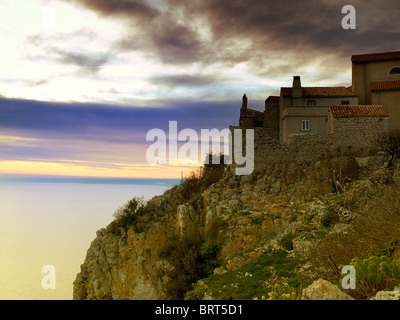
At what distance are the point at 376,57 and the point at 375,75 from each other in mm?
2043

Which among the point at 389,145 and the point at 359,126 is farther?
the point at 359,126

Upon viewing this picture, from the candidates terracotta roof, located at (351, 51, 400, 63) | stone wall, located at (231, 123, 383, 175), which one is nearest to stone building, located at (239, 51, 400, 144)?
terracotta roof, located at (351, 51, 400, 63)

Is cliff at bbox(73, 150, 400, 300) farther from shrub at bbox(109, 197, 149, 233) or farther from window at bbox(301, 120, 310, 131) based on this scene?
window at bbox(301, 120, 310, 131)

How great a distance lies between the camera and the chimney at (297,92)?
34000mm

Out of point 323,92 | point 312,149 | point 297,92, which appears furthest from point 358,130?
point 323,92

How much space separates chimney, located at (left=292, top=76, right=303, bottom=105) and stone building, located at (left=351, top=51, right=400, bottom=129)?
673 cm

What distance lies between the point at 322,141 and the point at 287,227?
8665mm

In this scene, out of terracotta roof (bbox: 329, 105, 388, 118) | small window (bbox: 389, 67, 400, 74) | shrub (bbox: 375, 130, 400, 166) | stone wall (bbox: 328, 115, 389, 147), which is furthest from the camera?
small window (bbox: 389, 67, 400, 74)

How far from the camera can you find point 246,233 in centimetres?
2161

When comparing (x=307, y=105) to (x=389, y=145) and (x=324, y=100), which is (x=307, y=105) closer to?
(x=324, y=100)

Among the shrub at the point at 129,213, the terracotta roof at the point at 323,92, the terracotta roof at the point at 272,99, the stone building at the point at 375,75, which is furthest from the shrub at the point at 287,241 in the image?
the terracotta roof at the point at 272,99

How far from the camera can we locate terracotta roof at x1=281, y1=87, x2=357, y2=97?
112 feet

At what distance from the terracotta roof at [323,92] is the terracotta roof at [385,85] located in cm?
202
